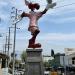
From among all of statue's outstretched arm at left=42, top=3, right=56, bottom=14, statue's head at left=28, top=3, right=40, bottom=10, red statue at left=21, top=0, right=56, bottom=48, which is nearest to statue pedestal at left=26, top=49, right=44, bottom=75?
red statue at left=21, top=0, right=56, bottom=48

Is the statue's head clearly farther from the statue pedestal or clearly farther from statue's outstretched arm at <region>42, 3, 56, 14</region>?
the statue pedestal

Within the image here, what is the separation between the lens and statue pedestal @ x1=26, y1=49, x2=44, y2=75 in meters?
18.9

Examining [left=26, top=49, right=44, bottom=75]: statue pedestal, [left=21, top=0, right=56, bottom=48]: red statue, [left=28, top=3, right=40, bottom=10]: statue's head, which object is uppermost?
[left=28, top=3, right=40, bottom=10]: statue's head

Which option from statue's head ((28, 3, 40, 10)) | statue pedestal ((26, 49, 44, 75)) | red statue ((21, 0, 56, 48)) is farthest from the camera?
statue's head ((28, 3, 40, 10))

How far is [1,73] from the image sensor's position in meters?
38.9

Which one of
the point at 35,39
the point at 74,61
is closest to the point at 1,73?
the point at 35,39

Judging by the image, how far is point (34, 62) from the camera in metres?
19.1

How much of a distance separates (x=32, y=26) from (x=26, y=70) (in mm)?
2705

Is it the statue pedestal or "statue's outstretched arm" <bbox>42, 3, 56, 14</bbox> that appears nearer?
the statue pedestal

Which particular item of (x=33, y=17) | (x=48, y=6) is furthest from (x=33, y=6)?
(x=48, y=6)

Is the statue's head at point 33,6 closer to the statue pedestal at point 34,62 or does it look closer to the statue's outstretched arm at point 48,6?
the statue's outstretched arm at point 48,6

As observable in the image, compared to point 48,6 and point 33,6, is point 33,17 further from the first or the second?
point 48,6

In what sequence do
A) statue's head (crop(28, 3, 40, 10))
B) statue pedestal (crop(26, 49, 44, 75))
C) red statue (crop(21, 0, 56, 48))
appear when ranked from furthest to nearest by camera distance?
statue's head (crop(28, 3, 40, 10)) → red statue (crop(21, 0, 56, 48)) → statue pedestal (crop(26, 49, 44, 75))

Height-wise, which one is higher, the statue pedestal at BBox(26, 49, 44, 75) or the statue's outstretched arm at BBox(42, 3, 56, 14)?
the statue's outstretched arm at BBox(42, 3, 56, 14)
